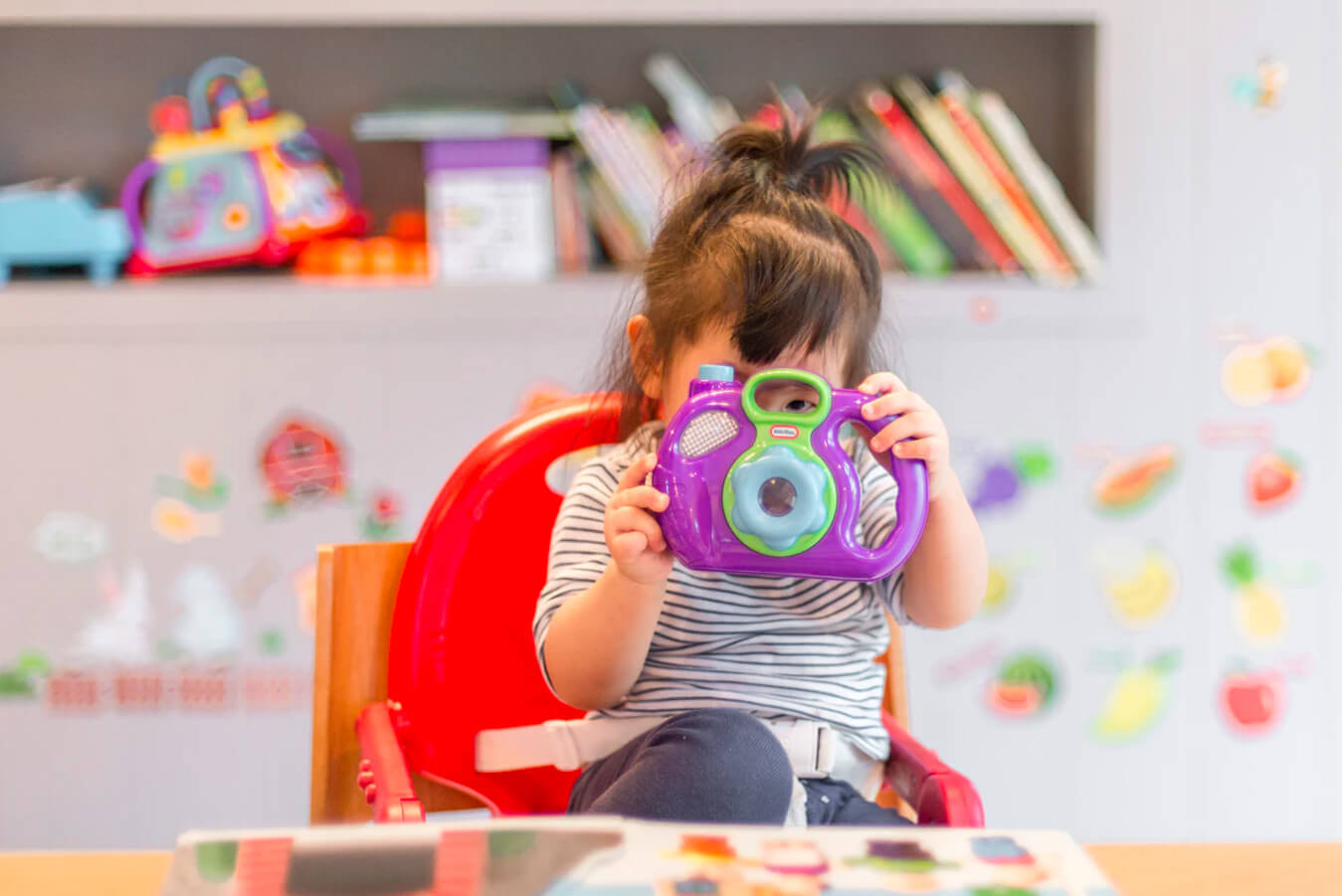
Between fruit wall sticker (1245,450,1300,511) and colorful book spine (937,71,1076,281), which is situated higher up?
colorful book spine (937,71,1076,281)

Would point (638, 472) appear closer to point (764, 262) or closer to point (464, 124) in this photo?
point (764, 262)

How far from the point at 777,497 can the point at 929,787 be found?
0.79 ft

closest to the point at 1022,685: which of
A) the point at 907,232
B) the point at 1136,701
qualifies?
the point at 1136,701

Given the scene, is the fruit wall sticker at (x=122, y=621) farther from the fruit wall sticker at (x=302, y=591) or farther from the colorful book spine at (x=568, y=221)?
the colorful book spine at (x=568, y=221)

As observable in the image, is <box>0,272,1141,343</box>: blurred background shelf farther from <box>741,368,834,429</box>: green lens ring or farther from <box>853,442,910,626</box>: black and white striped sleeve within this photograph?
<box>741,368,834,429</box>: green lens ring

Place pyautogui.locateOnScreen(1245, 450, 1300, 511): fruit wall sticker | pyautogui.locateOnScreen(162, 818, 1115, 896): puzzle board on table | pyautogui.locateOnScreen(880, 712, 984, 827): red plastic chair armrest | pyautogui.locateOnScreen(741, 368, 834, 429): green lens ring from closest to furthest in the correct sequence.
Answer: pyautogui.locateOnScreen(162, 818, 1115, 896): puzzle board on table
pyautogui.locateOnScreen(741, 368, 834, 429): green lens ring
pyautogui.locateOnScreen(880, 712, 984, 827): red plastic chair armrest
pyautogui.locateOnScreen(1245, 450, 1300, 511): fruit wall sticker

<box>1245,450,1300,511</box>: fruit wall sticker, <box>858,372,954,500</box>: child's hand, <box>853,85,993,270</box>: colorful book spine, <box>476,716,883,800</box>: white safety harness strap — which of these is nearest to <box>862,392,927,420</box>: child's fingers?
<box>858,372,954,500</box>: child's hand

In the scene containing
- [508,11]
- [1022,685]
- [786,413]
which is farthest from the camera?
[1022,685]

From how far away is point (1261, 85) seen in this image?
155 centimetres

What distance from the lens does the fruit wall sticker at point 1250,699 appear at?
63.6 inches

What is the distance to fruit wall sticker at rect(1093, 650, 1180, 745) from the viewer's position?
1614mm

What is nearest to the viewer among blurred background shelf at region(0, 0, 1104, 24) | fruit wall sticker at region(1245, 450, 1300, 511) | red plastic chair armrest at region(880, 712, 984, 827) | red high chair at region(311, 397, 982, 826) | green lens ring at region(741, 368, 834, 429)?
green lens ring at region(741, 368, 834, 429)

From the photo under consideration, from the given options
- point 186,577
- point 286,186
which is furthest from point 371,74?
point 186,577

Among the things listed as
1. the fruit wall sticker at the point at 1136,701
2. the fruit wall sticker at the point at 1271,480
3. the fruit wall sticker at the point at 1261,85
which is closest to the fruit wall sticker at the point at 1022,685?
the fruit wall sticker at the point at 1136,701
